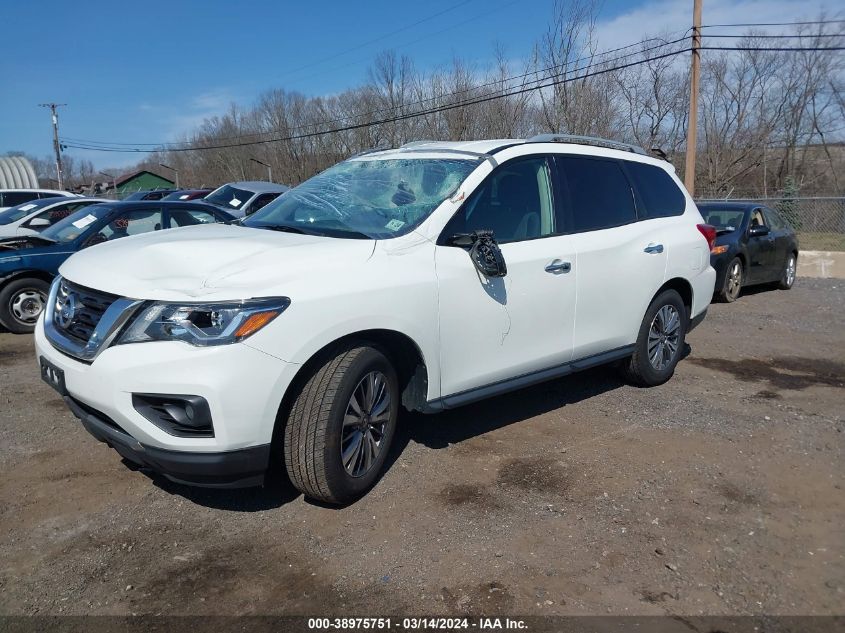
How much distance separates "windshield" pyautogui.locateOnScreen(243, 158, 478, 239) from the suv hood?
0.28 metres

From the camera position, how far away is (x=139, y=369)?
2.99 m

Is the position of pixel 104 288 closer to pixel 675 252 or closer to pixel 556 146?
pixel 556 146

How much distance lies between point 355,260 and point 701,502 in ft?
7.72

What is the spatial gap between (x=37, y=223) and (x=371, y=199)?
827 centimetres

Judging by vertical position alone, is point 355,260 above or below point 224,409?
above

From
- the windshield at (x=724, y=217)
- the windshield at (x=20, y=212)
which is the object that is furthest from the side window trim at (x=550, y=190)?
the windshield at (x=20, y=212)

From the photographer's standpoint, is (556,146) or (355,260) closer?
(355,260)

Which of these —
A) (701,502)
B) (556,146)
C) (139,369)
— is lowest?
(701,502)

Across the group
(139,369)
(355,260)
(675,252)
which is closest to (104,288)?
(139,369)

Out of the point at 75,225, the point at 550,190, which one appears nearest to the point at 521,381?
the point at 550,190

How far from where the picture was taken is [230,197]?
58.1ft

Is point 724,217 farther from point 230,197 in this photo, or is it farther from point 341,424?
point 230,197

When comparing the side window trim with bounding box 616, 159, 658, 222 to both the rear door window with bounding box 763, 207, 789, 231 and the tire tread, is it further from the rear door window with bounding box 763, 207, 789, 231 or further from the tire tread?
the rear door window with bounding box 763, 207, 789, 231

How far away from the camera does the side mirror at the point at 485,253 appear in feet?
12.8
